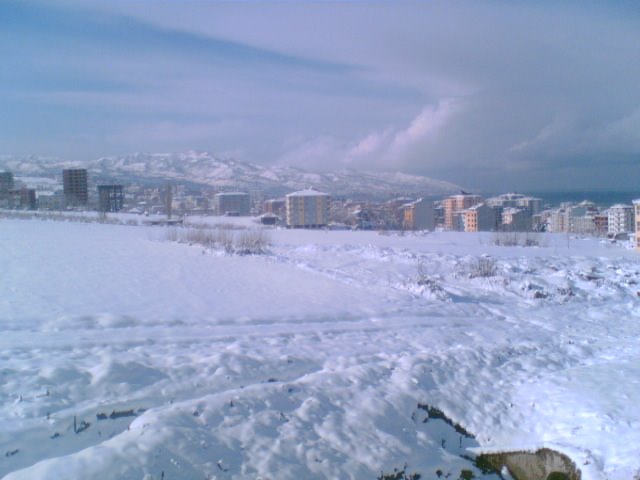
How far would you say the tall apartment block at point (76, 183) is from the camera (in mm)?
66312

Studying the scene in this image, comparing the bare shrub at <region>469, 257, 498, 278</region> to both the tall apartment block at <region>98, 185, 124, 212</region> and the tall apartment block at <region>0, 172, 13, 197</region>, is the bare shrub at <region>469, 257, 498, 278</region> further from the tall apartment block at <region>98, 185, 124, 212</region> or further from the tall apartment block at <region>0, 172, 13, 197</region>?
the tall apartment block at <region>0, 172, 13, 197</region>

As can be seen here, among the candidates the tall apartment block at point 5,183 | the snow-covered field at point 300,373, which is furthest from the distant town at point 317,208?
the snow-covered field at point 300,373

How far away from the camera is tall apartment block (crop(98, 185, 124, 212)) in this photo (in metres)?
64.2

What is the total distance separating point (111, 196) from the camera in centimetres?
6738

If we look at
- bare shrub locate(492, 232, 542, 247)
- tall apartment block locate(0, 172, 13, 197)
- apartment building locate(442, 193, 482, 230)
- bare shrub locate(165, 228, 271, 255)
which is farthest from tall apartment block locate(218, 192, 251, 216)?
bare shrub locate(492, 232, 542, 247)

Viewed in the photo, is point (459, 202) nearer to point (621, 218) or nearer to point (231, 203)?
point (621, 218)

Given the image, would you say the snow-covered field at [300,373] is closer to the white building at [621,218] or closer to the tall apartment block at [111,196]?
the white building at [621,218]

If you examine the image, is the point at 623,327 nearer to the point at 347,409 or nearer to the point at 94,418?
the point at 347,409

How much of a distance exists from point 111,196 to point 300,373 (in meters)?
65.7

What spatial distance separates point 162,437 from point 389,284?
10.7 meters

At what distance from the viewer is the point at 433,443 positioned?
20.8ft

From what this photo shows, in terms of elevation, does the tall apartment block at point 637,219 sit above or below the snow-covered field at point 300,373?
above

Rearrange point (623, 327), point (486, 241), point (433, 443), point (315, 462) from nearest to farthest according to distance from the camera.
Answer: point (315, 462) → point (433, 443) → point (623, 327) → point (486, 241)

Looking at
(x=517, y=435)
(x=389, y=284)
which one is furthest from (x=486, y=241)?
(x=517, y=435)
